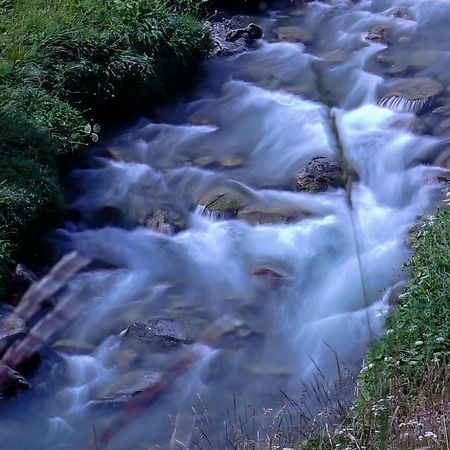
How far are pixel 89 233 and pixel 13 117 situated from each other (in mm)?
1116

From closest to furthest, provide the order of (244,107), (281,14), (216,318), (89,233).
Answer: (216,318) < (89,233) < (244,107) < (281,14)

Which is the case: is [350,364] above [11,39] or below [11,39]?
below

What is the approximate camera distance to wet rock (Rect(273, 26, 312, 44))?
Answer: 9930 millimetres

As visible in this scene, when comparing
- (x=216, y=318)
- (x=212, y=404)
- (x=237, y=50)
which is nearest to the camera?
→ (x=212, y=404)

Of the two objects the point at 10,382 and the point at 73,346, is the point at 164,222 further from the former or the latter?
the point at 10,382

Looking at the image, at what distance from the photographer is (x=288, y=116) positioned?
8430 millimetres

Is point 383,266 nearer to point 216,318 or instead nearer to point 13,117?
point 216,318

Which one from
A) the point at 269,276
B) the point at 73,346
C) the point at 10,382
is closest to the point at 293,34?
the point at 269,276

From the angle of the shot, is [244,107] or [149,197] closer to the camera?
[149,197]

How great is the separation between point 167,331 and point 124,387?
547mm

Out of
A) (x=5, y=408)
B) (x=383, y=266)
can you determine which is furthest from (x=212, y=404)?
(x=383, y=266)

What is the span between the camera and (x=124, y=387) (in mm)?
A: 5363

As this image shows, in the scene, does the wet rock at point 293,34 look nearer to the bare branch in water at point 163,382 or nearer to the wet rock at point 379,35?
the wet rock at point 379,35

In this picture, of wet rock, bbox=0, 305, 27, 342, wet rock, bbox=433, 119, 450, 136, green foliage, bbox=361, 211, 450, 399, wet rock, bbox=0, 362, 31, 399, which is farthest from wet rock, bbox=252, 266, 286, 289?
wet rock, bbox=433, 119, 450, 136
